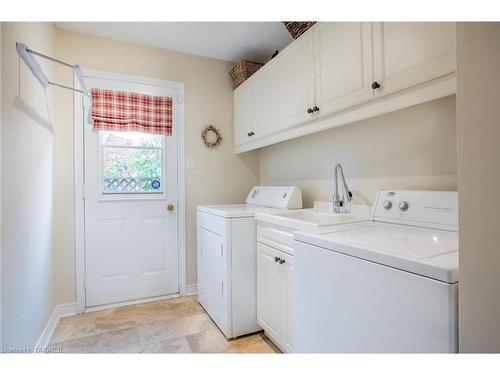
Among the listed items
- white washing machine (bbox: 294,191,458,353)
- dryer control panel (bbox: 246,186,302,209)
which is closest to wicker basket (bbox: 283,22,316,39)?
dryer control panel (bbox: 246,186,302,209)

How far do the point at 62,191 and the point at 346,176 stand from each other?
2266 mm

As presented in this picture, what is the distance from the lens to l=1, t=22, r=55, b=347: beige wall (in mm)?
1243

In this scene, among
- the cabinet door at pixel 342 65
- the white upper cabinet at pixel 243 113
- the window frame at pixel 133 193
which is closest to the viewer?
the cabinet door at pixel 342 65

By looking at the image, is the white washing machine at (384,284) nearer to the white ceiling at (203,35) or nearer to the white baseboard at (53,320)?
the white baseboard at (53,320)

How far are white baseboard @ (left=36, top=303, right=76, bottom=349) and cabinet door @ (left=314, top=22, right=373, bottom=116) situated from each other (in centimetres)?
230

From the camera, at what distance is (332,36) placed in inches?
61.0

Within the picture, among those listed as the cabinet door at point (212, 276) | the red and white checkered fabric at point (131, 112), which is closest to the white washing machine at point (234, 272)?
the cabinet door at point (212, 276)

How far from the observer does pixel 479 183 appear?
1.57 ft

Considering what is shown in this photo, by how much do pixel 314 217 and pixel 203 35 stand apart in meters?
1.83

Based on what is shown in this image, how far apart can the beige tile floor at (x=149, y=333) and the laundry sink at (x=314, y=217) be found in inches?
33.5

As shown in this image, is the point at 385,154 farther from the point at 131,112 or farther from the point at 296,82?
the point at 131,112

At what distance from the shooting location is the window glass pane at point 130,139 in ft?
8.00

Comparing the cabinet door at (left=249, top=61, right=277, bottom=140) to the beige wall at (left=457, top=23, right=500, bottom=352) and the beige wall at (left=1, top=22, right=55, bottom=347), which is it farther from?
the beige wall at (left=457, top=23, right=500, bottom=352)
